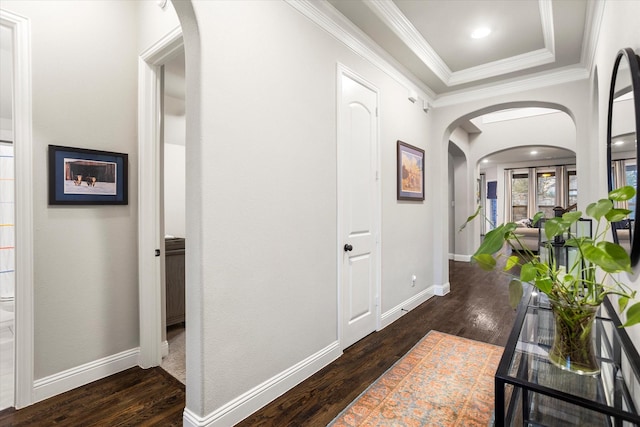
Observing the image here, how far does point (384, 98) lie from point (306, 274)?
2070mm

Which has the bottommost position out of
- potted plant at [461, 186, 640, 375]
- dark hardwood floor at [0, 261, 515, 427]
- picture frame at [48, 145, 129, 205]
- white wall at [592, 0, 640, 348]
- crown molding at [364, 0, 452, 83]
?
dark hardwood floor at [0, 261, 515, 427]

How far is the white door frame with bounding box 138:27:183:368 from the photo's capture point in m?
→ 2.38

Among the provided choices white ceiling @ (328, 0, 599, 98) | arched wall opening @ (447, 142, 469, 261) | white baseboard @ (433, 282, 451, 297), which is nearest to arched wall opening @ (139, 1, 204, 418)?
white ceiling @ (328, 0, 599, 98)

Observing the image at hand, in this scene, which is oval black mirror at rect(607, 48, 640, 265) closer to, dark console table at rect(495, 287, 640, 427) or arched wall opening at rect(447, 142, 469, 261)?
dark console table at rect(495, 287, 640, 427)

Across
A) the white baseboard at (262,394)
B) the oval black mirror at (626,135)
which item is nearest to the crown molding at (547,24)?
the oval black mirror at (626,135)

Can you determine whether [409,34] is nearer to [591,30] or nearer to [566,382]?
[591,30]

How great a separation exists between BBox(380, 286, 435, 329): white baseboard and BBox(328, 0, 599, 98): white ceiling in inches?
105

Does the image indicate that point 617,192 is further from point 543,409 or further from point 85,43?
point 85,43

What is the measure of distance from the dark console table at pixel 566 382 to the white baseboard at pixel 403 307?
180 cm

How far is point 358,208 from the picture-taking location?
2.85 meters

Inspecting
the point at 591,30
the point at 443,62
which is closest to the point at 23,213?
the point at 443,62

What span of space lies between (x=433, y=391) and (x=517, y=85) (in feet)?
12.1

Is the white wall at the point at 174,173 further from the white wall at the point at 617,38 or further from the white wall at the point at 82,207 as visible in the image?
the white wall at the point at 617,38

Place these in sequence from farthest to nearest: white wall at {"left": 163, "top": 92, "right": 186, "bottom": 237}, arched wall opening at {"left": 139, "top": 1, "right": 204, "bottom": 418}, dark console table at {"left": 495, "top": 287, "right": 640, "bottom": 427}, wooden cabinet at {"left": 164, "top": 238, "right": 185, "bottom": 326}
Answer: white wall at {"left": 163, "top": 92, "right": 186, "bottom": 237}
wooden cabinet at {"left": 164, "top": 238, "right": 185, "bottom": 326}
arched wall opening at {"left": 139, "top": 1, "right": 204, "bottom": 418}
dark console table at {"left": 495, "top": 287, "right": 640, "bottom": 427}
